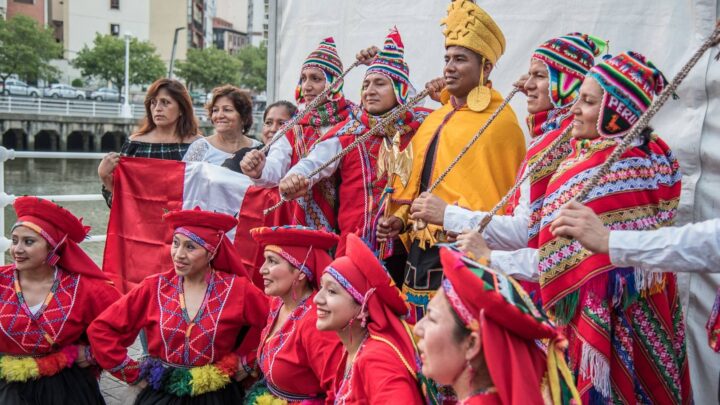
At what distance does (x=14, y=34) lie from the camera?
157ft

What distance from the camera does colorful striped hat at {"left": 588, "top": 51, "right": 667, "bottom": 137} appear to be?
293 centimetres

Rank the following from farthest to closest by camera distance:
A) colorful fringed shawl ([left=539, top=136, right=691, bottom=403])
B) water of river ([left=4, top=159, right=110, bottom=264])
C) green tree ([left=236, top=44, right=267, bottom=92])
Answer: green tree ([left=236, top=44, right=267, bottom=92])
water of river ([left=4, top=159, right=110, bottom=264])
colorful fringed shawl ([left=539, top=136, right=691, bottom=403])

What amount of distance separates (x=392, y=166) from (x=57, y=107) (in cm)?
3933

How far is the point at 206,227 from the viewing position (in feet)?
14.0

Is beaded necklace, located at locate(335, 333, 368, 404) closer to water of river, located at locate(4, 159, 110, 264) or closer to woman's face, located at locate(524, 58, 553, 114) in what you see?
woman's face, located at locate(524, 58, 553, 114)

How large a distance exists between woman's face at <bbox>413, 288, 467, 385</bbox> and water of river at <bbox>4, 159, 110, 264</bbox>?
12352 millimetres

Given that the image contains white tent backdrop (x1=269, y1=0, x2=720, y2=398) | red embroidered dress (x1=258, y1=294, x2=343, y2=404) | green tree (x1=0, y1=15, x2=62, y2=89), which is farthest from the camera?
green tree (x1=0, y1=15, x2=62, y2=89)

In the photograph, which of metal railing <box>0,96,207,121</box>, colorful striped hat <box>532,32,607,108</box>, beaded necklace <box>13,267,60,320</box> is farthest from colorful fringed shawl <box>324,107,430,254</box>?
metal railing <box>0,96,207,121</box>

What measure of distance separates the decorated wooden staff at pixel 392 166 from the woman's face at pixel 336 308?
0.95 m

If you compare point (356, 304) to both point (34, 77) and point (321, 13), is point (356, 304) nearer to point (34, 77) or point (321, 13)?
point (321, 13)

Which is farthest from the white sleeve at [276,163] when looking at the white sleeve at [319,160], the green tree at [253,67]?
the green tree at [253,67]

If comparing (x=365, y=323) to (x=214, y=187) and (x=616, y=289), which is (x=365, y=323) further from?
(x=214, y=187)

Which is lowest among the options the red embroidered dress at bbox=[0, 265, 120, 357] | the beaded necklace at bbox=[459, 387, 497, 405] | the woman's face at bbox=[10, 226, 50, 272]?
the red embroidered dress at bbox=[0, 265, 120, 357]

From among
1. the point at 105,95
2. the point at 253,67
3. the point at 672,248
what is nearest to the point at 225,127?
the point at 672,248
